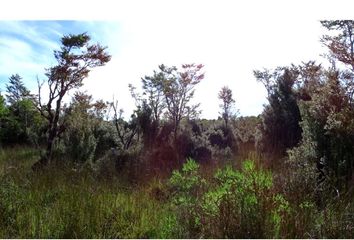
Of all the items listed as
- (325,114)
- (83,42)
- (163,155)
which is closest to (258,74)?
(163,155)

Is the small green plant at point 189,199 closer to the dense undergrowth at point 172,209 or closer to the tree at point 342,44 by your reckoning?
the dense undergrowth at point 172,209

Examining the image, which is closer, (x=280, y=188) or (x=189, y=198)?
(x=189, y=198)

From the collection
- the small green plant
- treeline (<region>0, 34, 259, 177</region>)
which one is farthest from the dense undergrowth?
treeline (<region>0, 34, 259, 177</region>)

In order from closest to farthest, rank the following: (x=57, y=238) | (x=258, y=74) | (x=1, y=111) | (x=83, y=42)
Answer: (x=57, y=238) < (x=83, y=42) < (x=258, y=74) < (x=1, y=111)

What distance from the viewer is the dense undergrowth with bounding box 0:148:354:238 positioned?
3.26 m

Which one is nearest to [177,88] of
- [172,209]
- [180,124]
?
[180,124]

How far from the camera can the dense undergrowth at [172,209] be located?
3.26 meters

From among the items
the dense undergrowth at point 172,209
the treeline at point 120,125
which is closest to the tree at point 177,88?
the treeline at point 120,125

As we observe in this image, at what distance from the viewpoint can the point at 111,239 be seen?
3643mm

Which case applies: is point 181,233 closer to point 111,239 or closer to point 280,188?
point 111,239

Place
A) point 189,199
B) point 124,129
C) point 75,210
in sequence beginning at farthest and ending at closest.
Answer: point 124,129 → point 75,210 → point 189,199

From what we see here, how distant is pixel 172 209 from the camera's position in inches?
169

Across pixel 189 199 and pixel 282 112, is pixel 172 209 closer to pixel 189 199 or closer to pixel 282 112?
pixel 189 199

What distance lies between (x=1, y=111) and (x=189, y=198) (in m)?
15.3
